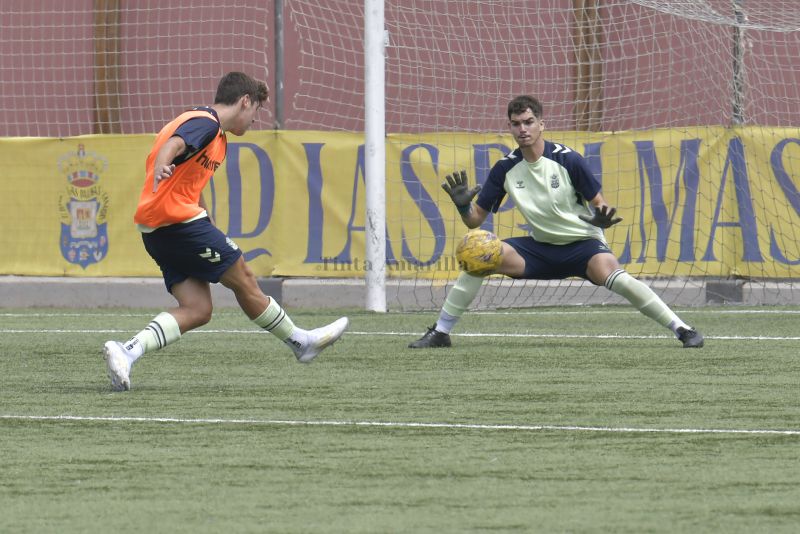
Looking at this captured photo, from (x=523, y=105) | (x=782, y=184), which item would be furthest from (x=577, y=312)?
(x=523, y=105)

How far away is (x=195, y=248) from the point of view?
26.6ft

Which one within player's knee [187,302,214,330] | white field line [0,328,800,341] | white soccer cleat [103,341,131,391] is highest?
player's knee [187,302,214,330]

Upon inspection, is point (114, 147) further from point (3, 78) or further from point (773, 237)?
point (773, 237)

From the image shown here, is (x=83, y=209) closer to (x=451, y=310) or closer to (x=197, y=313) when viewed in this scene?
(x=451, y=310)

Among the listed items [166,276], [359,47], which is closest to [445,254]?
[359,47]

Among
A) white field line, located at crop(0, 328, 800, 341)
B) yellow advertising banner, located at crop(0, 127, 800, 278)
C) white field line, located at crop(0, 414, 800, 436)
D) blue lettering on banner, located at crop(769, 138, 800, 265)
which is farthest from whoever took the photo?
yellow advertising banner, located at crop(0, 127, 800, 278)

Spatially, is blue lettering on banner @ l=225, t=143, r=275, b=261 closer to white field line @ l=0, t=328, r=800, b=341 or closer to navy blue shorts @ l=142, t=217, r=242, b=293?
white field line @ l=0, t=328, r=800, b=341

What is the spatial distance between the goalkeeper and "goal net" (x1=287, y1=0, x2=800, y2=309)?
11.6 feet

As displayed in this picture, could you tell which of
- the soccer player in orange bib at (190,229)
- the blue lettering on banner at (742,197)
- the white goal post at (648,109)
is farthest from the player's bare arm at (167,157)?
the blue lettering on banner at (742,197)

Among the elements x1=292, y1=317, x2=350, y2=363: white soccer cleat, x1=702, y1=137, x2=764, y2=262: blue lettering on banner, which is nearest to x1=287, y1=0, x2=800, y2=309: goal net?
x1=702, y1=137, x2=764, y2=262: blue lettering on banner

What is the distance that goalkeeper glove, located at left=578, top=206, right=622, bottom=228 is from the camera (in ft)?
31.8

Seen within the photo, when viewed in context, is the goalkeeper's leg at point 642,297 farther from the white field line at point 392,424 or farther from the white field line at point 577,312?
the white field line at point 392,424

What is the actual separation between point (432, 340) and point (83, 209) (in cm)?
538

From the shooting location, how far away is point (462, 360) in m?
9.38
